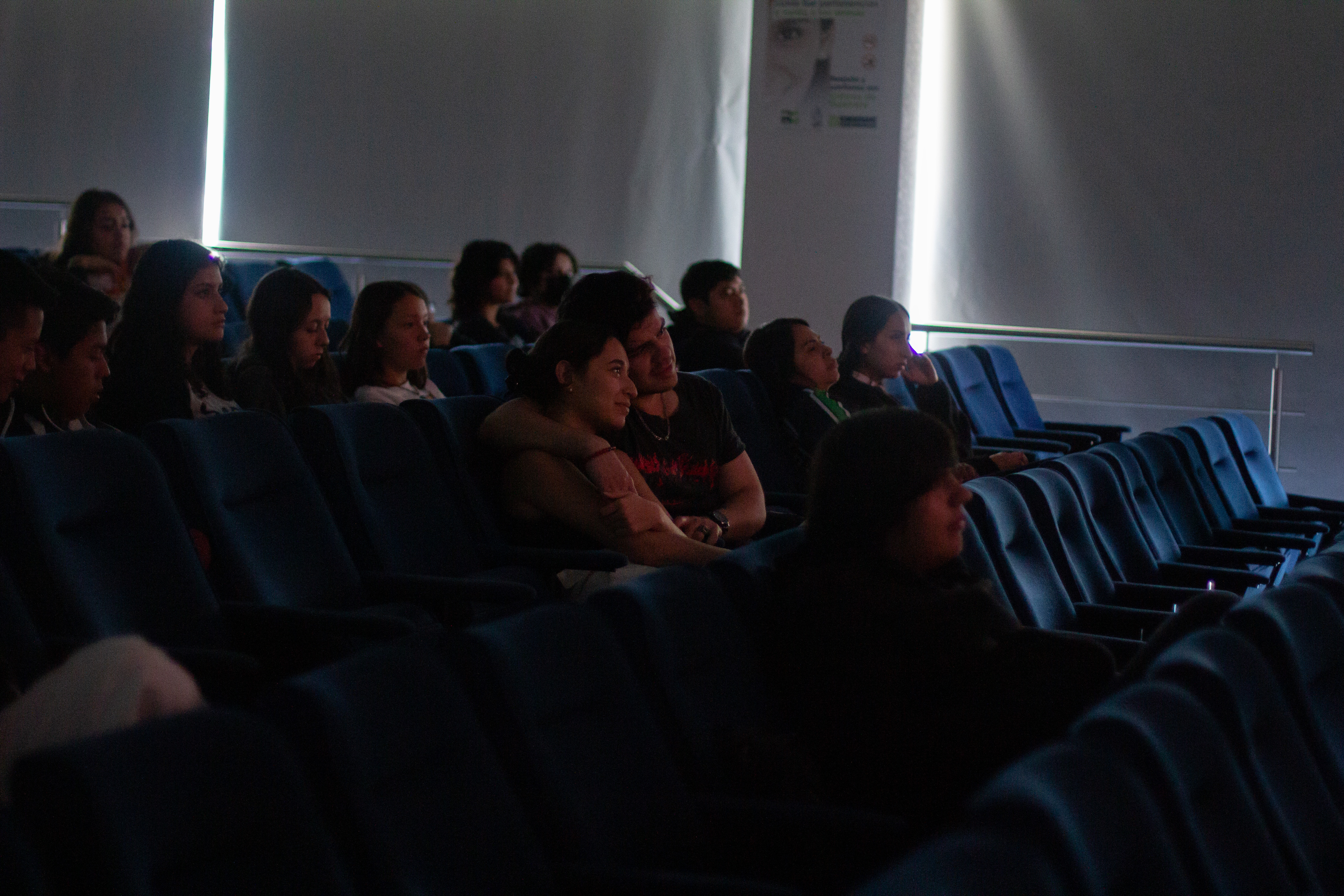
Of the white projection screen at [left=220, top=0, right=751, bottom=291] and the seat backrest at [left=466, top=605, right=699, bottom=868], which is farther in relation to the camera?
the white projection screen at [left=220, top=0, right=751, bottom=291]

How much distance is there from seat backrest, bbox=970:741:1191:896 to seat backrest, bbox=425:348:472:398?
10.2 feet

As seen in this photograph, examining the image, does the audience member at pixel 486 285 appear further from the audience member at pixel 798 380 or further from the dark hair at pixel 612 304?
the dark hair at pixel 612 304

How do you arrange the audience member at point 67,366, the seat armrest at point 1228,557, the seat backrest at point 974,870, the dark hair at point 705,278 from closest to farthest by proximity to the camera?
1. the seat backrest at point 974,870
2. the audience member at point 67,366
3. the seat armrest at point 1228,557
4. the dark hair at point 705,278

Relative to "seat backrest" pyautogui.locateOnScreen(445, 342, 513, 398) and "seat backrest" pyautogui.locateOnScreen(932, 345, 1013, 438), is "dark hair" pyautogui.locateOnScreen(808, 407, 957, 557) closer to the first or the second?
"seat backrest" pyautogui.locateOnScreen(445, 342, 513, 398)

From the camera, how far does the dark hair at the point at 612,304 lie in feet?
10.3

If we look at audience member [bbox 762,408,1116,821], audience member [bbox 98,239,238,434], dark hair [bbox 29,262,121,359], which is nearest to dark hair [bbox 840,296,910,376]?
audience member [bbox 98,239,238,434]

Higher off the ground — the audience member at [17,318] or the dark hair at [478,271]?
the dark hair at [478,271]

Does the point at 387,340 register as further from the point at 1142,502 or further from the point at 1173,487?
the point at 1173,487

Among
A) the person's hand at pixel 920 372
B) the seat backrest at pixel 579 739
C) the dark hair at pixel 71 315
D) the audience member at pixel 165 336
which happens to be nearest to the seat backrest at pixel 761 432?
the person's hand at pixel 920 372

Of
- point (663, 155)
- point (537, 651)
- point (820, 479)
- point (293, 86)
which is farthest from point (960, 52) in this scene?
point (537, 651)

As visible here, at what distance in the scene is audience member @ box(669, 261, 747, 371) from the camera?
525 cm

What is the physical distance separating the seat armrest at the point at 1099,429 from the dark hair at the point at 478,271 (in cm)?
246

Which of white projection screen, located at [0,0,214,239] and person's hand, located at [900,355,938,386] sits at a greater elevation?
white projection screen, located at [0,0,214,239]

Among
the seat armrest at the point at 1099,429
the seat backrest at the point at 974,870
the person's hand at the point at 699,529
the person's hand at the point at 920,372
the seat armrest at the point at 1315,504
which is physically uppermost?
the person's hand at the point at 920,372
